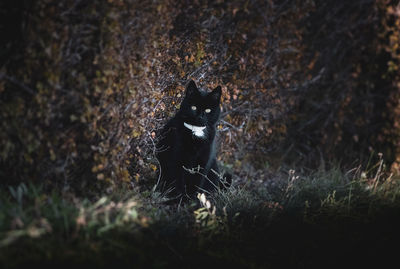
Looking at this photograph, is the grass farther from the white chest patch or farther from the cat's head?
the cat's head

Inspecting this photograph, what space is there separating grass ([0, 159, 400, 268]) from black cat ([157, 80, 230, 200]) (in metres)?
0.30

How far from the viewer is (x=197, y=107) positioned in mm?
4047

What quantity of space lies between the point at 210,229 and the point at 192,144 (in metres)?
1.16

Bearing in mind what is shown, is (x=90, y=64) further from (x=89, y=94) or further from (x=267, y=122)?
(x=267, y=122)

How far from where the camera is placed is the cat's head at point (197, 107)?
4023 millimetres

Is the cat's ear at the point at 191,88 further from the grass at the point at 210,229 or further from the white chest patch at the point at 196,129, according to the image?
the grass at the point at 210,229

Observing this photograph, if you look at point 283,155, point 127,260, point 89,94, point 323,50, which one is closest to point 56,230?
point 127,260

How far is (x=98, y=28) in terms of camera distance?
291cm

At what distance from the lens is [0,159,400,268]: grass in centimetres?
234

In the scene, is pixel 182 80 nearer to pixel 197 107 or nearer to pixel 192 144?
pixel 197 107

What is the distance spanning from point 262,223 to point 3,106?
252 cm

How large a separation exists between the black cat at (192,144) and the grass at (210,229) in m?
0.30

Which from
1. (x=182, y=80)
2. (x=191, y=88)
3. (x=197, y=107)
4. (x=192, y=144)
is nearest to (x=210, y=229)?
(x=192, y=144)

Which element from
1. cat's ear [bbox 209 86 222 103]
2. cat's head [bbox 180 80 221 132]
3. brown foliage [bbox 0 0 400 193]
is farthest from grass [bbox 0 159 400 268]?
cat's ear [bbox 209 86 222 103]
